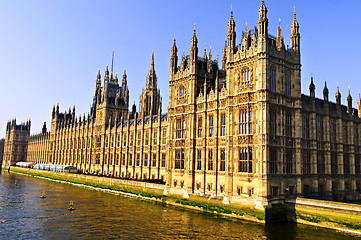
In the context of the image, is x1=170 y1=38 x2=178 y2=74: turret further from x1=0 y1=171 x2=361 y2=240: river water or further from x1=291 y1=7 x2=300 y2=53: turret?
x1=0 y1=171 x2=361 y2=240: river water

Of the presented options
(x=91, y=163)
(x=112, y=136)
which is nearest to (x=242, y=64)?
(x=112, y=136)

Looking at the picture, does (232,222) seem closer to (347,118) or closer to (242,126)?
(242,126)

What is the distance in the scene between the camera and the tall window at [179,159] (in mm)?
51906

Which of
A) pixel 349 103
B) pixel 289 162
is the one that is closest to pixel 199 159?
pixel 289 162

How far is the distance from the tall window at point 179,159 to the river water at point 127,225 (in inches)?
279

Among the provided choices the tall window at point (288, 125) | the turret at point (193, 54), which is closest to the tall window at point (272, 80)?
the tall window at point (288, 125)

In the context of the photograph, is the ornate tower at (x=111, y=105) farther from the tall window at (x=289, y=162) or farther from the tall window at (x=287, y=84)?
the tall window at (x=289, y=162)

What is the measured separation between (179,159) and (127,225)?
18.2 metres

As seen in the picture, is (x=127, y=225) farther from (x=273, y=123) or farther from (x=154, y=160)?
(x=154, y=160)

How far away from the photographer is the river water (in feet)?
104

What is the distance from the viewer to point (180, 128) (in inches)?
2093

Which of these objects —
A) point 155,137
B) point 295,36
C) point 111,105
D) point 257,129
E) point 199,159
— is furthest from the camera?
point 111,105

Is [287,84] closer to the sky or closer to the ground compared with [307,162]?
closer to the sky

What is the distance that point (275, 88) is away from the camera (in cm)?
4225
